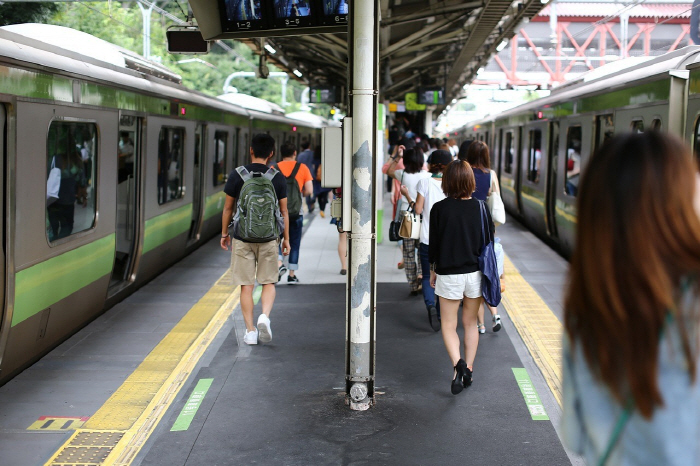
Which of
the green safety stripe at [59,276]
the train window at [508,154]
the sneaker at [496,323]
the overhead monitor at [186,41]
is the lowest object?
the sneaker at [496,323]

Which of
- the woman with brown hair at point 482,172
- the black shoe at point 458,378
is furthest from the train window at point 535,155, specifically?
the black shoe at point 458,378

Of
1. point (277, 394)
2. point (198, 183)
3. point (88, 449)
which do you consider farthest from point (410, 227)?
point (198, 183)

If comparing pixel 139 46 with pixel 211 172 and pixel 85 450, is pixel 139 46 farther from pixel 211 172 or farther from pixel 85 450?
pixel 85 450

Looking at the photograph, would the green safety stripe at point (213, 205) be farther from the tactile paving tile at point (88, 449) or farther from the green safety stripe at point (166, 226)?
the tactile paving tile at point (88, 449)

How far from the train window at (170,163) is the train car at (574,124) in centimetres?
504

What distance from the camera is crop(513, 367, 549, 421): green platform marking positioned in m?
5.37

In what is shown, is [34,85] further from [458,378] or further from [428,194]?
[458,378]

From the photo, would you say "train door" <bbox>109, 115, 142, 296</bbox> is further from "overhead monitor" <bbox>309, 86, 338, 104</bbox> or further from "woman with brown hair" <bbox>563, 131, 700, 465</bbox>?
"overhead monitor" <bbox>309, 86, 338, 104</bbox>

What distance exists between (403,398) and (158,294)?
438 cm

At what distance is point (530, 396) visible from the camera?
18.9 feet

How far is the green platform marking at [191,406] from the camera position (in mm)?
5137

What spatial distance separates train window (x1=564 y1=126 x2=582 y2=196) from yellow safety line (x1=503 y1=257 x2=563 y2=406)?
6.71 feet

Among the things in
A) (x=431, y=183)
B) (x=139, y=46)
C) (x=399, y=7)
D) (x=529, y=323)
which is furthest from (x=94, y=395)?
(x=139, y=46)

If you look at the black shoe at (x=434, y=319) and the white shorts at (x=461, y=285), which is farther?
the black shoe at (x=434, y=319)
